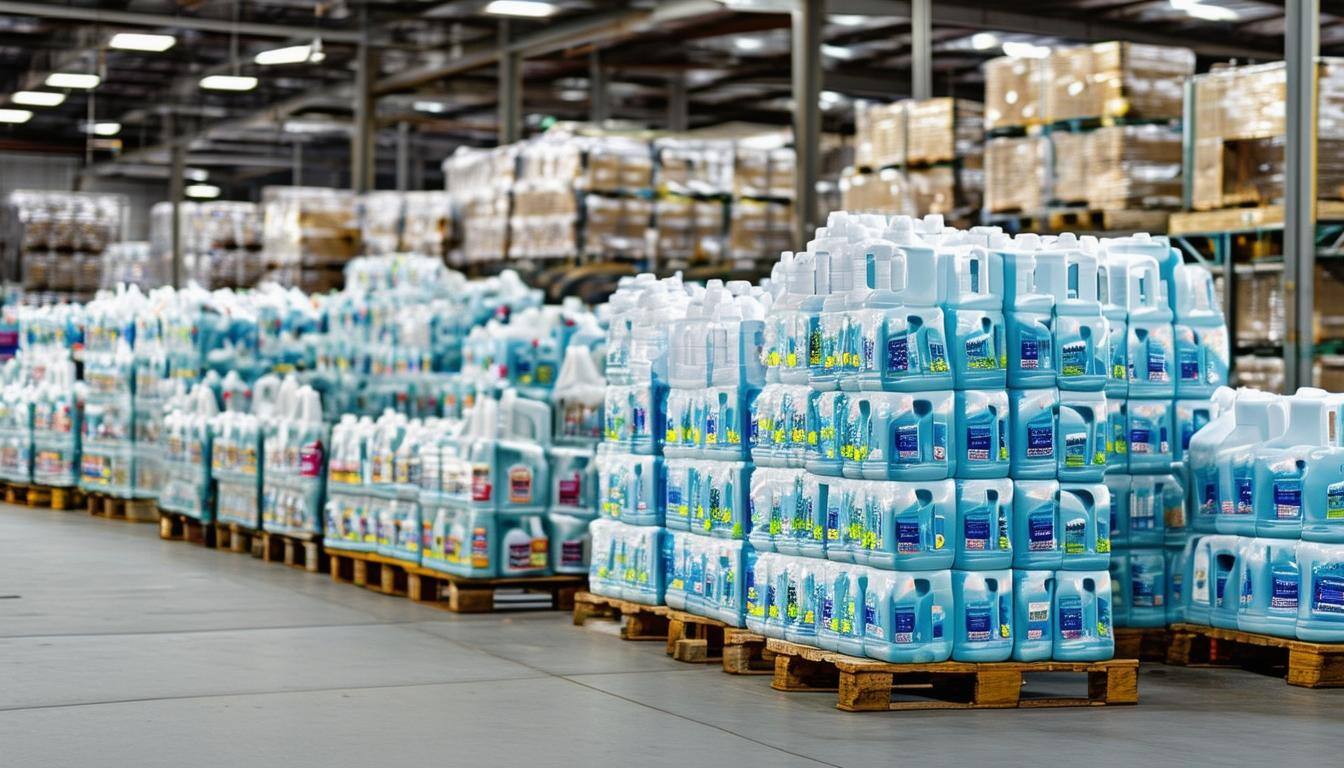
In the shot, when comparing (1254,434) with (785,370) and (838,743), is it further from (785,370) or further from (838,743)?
(838,743)

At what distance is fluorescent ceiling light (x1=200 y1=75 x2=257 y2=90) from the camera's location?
22781mm

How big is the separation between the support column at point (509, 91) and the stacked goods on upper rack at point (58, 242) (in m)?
7.96

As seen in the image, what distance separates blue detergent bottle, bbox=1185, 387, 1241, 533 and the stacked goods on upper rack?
1883 centimetres

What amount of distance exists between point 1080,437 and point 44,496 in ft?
40.8

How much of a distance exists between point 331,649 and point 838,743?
10.0 ft

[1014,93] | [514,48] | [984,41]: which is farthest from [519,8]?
[1014,93]

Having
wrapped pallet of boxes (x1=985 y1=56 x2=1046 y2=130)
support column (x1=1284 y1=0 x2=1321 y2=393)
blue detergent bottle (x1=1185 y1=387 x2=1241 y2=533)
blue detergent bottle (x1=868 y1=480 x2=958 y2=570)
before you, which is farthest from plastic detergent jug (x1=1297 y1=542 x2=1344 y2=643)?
wrapped pallet of boxes (x1=985 y1=56 x2=1046 y2=130)

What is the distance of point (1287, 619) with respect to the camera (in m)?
7.66

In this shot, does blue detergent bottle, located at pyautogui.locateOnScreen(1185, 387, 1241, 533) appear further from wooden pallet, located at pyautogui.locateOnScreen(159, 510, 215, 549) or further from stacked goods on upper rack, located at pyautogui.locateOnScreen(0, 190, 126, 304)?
stacked goods on upper rack, located at pyautogui.locateOnScreen(0, 190, 126, 304)

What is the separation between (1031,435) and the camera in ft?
23.2

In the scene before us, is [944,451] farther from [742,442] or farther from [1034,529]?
[742,442]

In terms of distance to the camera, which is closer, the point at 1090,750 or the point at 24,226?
the point at 1090,750

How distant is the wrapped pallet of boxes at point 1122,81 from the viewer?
11.7 m

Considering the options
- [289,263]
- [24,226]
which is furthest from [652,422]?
[24,226]
